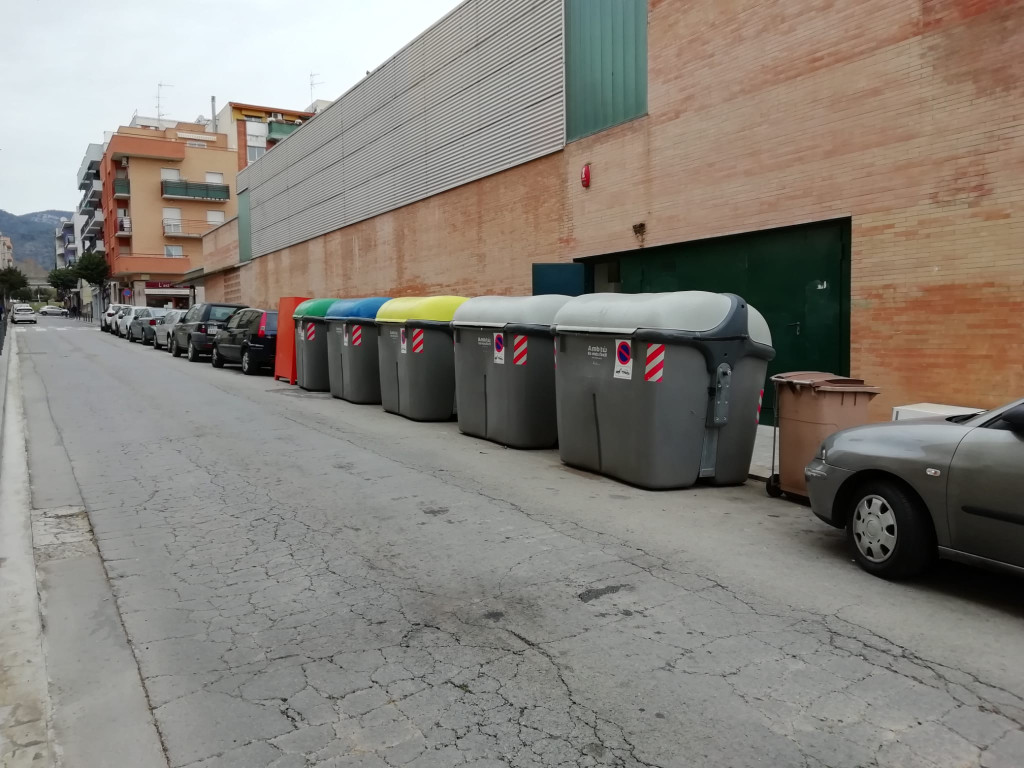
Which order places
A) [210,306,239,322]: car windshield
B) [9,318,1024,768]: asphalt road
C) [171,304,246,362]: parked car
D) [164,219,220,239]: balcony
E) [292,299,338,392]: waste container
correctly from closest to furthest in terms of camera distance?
[9,318,1024,768]: asphalt road → [292,299,338,392]: waste container → [171,304,246,362]: parked car → [210,306,239,322]: car windshield → [164,219,220,239]: balcony

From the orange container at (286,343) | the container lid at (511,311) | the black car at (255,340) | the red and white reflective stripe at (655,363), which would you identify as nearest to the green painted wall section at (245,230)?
the black car at (255,340)

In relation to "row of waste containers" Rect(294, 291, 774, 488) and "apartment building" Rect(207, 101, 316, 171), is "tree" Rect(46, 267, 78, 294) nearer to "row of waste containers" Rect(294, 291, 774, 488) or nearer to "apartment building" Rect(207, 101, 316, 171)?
"apartment building" Rect(207, 101, 316, 171)

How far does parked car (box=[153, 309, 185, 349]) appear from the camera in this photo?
97.5 ft

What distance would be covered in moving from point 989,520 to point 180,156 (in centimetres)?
7398

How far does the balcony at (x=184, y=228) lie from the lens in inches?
2714

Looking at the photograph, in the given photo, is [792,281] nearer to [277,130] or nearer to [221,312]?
[221,312]

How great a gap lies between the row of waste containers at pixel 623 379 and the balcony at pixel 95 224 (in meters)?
87.7

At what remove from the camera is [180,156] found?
225 feet

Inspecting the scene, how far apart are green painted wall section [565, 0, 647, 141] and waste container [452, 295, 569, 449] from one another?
5792 millimetres

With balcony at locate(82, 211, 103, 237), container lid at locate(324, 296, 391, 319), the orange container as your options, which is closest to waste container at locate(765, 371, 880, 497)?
container lid at locate(324, 296, 391, 319)

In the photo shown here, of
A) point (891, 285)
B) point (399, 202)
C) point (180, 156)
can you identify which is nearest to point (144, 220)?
point (180, 156)

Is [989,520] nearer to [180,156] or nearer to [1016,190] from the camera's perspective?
[1016,190]

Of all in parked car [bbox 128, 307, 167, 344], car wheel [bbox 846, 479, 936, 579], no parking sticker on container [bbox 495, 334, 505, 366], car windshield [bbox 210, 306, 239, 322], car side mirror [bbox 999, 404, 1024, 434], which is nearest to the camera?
car side mirror [bbox 999, 404, 1024, 434]

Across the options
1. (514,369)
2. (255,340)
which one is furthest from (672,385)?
(255,340)
